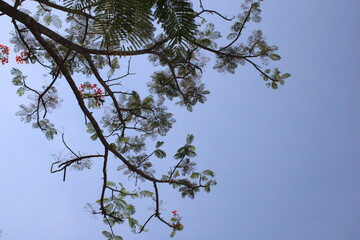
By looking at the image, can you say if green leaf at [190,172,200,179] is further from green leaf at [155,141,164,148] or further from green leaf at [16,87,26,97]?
green leaf at [16,87,26,97]

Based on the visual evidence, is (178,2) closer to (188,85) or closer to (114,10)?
(114,10)

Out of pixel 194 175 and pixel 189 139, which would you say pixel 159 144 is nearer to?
pixel 189 139

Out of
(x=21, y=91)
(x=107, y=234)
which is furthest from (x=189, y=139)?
(x=21, y=91)

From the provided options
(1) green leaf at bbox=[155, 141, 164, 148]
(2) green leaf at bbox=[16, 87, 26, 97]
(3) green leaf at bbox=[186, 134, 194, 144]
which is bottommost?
(3) green leaf at bbox=[186, 134, 194, 144]

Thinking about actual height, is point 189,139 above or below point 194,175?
above

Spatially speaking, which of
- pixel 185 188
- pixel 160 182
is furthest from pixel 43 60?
pixel 185 188

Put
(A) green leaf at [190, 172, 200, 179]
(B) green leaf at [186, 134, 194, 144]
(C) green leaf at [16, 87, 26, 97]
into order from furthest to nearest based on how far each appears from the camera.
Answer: (C) green leaf at [16, 87, 26, 97] → (A) green leaf at [190, 172, 200, 179] → (B) green leaf at [186, 134, 194, 144]

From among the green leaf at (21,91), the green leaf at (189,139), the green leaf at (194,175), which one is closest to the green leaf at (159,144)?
the green leaf at (189,139)

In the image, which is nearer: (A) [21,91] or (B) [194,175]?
(B) [194,175]

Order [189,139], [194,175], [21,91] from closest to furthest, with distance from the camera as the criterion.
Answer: [189,139]
[194,175]
[21,91]

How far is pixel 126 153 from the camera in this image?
3785mm

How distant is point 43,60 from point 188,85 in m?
1.87

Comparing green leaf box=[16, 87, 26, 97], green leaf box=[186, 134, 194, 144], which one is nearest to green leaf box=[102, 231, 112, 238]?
green leaf box=[186, 134, 194, 144]

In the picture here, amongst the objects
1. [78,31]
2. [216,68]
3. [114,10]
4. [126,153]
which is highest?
[78,31]
